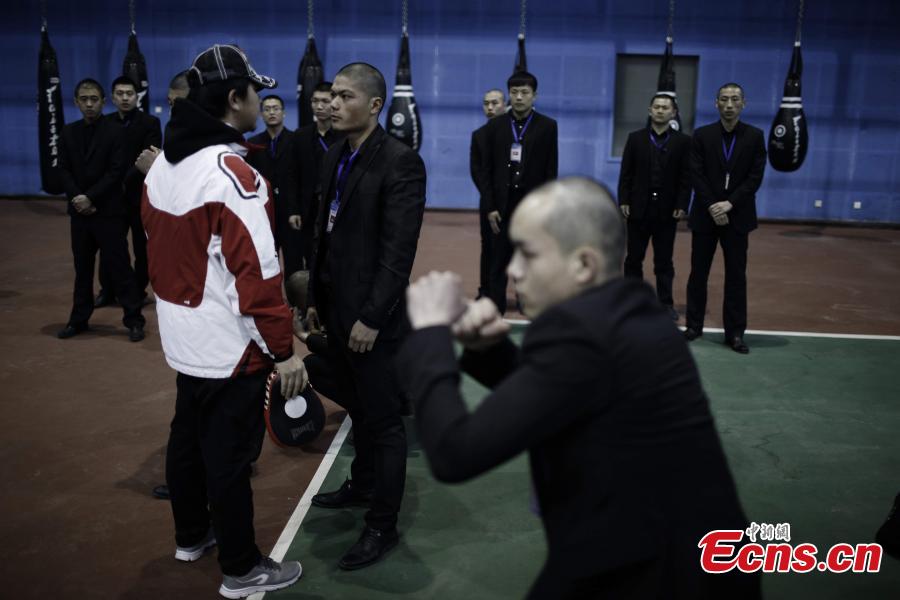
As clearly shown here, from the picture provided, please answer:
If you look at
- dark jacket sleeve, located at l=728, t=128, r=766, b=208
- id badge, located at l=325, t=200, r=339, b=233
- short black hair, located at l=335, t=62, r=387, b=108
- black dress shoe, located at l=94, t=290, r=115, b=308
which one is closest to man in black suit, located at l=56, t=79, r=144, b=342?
black dress shoe, located at l=94, t=290, r=115, b=308

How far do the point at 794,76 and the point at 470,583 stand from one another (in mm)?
8915

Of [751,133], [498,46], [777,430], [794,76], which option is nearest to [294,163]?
[751,133]

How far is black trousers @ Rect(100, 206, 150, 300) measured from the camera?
22.4ft

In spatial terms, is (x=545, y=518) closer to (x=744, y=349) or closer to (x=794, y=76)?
(x=744, y=349)

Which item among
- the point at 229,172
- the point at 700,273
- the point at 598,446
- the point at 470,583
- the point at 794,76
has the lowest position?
the point at 470,583

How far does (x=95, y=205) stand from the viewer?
20.0 feet

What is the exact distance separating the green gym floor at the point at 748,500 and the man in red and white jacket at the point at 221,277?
60 cm

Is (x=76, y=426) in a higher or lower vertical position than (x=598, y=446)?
lower

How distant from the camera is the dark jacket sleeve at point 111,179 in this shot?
607 cm

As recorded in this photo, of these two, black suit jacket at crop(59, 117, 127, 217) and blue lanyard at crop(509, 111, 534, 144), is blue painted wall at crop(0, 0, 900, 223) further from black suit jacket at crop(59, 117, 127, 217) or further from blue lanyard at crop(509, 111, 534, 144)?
black suit jacket at crop(59, 117, 127, 217)

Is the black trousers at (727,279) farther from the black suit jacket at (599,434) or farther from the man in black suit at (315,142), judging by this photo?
the black suit jacket at (599,434)

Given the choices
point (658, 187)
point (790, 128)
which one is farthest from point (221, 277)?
point (790, 128)

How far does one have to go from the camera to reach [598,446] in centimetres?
145

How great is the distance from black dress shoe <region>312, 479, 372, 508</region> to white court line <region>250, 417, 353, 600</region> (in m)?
0.06
